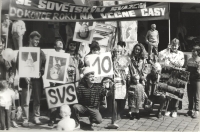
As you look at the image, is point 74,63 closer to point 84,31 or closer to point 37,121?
point 84,31

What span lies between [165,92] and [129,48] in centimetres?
122

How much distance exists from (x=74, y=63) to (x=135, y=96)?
1.44m

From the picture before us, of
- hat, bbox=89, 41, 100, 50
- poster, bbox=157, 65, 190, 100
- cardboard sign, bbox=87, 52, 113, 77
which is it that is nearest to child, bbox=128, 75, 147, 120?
poster, bbox=157, 65, 190, 100

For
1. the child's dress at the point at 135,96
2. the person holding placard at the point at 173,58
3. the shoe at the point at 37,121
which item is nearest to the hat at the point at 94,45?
the child's dress at the point at 135,96

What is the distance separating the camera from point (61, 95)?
231 inches

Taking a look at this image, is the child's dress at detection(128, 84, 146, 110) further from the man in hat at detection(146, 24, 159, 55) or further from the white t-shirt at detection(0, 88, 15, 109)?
the white t-shirt at detection(0, 88, 15, 109)

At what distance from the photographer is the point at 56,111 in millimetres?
5883

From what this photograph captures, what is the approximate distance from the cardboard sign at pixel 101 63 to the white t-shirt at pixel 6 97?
66.9 inches

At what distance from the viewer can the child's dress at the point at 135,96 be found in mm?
5957

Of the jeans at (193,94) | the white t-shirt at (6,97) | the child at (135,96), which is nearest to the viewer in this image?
the white t-shirt at (6,97)

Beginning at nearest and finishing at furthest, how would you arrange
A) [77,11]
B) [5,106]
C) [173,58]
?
[5,106] → [77,11] → [173,58]

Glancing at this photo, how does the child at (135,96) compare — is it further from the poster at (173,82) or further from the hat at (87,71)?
the hat at (87,71)

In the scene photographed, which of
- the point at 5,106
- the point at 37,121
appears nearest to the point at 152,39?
the point at 37,121

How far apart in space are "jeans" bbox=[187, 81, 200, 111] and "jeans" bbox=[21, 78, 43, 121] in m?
3.13
